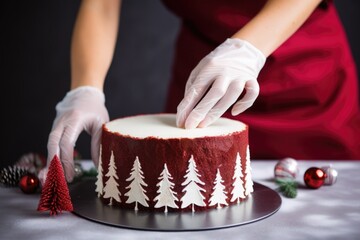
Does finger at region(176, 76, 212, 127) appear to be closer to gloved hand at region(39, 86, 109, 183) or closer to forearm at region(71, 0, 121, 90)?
gloved hand at region(39, 86, 109, 183)

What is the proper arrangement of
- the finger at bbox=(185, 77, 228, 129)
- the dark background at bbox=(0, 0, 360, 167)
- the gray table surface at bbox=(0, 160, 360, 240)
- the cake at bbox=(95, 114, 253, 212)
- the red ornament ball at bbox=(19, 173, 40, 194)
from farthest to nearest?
1. the dark background at bbox=(0, 0, 360, 167)
2. the red ornament ball at bbox=(19, 173, 40, 194)
3. the finger at bbox=(185, 77, 228, 129)
4. the cake at bbox=(95, 114, 253, 212)
5. the gray table surface at bbox=(0, 160, 360, 240)

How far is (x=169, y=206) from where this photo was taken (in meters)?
1.43

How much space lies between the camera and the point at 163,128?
4.94 ft

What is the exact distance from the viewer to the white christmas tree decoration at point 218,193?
145cm

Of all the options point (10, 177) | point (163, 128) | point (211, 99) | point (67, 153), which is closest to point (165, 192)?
point (163, 128)

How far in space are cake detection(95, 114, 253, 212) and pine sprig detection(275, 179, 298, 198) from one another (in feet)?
0.49

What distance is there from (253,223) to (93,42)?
1.02m

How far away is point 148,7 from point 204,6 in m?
1.28

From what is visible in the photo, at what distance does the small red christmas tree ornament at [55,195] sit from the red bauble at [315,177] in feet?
2.19

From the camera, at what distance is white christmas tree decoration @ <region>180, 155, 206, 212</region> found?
142 cm

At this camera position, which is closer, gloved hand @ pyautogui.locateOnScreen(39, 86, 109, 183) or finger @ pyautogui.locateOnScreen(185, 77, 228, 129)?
finger @ pyautogui.locateOnScreen(185, 77, 228, 129)

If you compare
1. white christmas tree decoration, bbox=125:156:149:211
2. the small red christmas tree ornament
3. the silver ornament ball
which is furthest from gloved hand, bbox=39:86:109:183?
the silver ornament ball

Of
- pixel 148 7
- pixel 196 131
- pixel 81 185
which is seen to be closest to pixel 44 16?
pixel 148 7

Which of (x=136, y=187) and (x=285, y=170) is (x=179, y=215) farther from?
(x=285, y=170)
